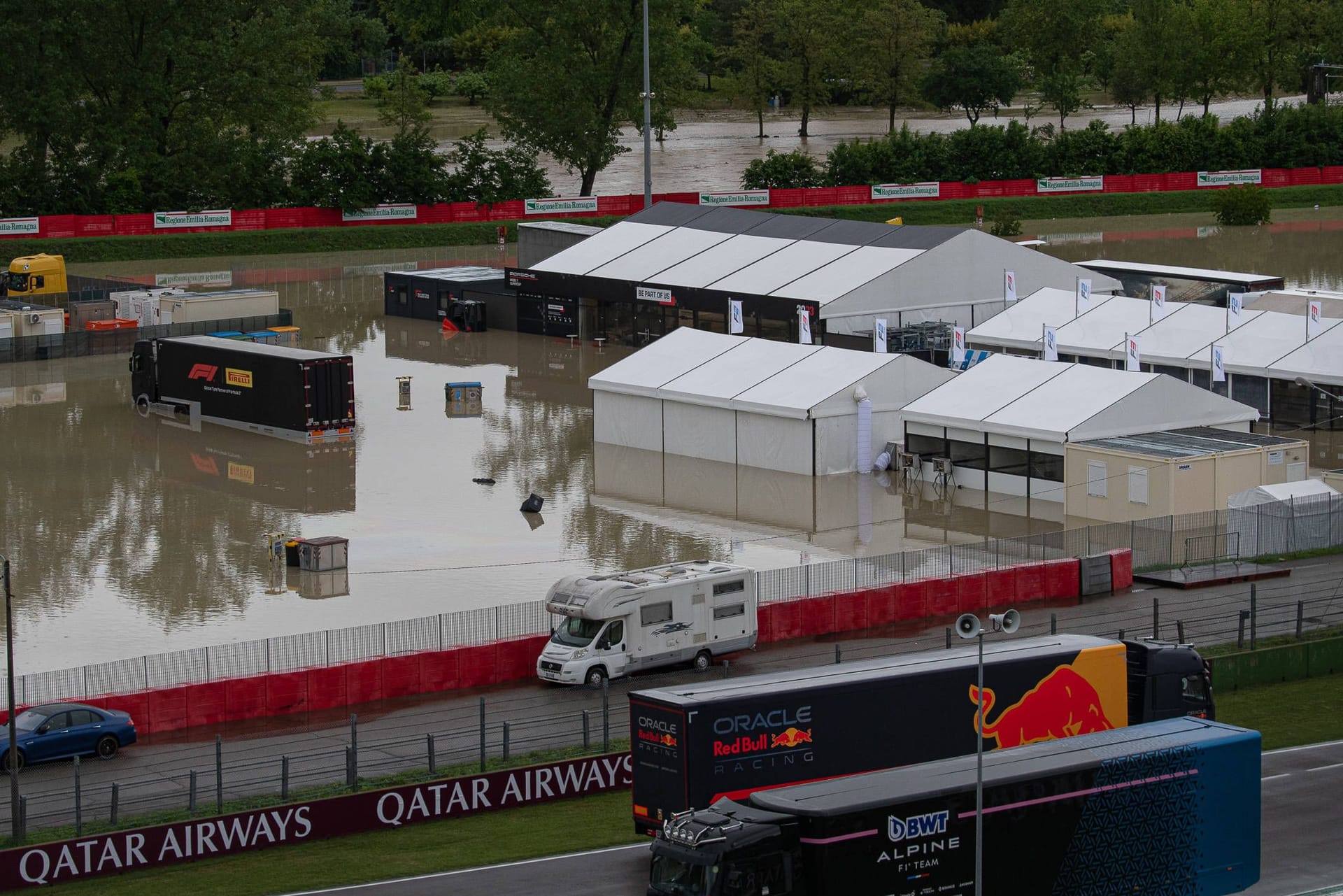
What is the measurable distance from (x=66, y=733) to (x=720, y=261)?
4557 centimetres

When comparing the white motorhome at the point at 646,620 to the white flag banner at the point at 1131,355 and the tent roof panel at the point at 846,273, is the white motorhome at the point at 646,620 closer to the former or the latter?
the white flag banner at the point at 1131,355

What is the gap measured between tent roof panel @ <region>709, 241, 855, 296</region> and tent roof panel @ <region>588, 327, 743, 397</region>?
33.0 feet

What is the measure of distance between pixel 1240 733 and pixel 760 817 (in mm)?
7336

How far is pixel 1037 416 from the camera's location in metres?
51.8

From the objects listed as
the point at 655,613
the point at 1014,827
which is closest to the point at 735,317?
the point at 655,613

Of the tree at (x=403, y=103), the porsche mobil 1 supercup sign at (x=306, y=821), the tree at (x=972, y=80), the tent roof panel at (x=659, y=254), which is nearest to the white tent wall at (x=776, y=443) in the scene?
the tent roof panel at (x=659, y=254)

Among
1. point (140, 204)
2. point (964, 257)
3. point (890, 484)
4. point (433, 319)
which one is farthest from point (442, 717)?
point (140, 204)

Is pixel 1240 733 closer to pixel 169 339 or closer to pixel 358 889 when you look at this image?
pixel 358 889

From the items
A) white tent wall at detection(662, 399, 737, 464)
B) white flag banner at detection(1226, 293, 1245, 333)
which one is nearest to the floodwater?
white tent wall at detection(662, 399, 737, 464)

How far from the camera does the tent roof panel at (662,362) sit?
2304 inches

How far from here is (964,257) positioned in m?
70.5

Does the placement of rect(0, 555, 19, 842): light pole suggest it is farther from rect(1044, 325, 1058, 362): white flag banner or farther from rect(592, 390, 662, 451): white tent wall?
rect(1044, 325, 1058, 362): white flag banner

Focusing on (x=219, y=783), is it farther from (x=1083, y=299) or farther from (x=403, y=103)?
(x=403, y=103)

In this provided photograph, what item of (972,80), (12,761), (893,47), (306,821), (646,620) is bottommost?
(306,821)
